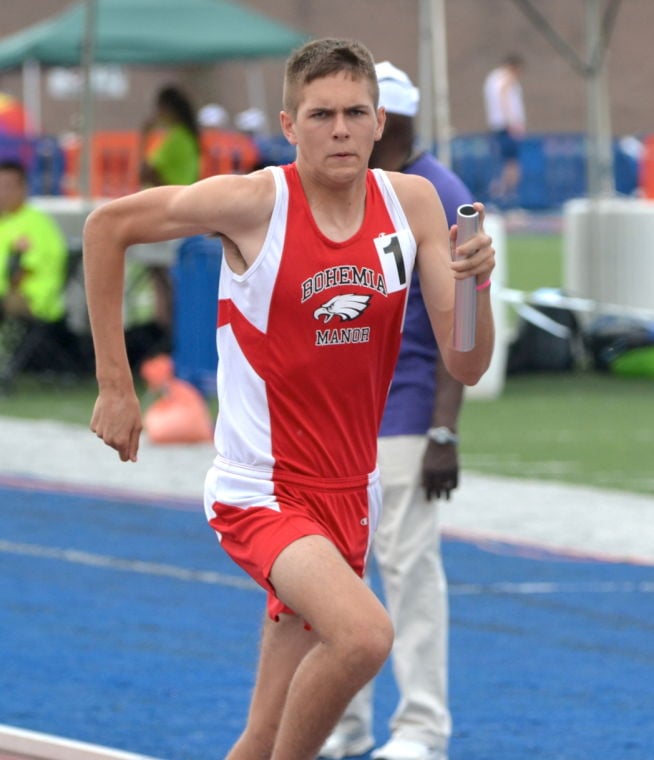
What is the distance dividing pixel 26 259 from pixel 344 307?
1058cm

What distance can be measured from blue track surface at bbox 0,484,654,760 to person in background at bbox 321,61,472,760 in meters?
0.28

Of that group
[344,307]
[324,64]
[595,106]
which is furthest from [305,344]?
[595,106]

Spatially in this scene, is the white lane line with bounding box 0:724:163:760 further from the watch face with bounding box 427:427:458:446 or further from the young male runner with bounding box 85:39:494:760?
the watch face with bounding box 427:427:458:446

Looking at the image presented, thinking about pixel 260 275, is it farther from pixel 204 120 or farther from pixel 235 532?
pixel 204 120

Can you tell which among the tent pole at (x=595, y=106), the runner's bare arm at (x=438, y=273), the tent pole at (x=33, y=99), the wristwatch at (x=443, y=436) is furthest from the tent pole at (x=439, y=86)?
the tent pole at (x=33, y=99)

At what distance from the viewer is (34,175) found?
97.0 feet

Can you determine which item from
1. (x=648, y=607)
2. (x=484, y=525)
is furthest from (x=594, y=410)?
(x=648, y=607)

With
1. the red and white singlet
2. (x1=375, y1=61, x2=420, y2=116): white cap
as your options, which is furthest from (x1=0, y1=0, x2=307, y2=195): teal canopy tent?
the red and white singlet

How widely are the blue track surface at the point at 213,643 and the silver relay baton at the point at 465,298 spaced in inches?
78.8

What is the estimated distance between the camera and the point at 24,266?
14742 mm

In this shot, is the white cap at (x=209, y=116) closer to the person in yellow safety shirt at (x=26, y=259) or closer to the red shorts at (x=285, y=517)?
the person in yellow safety shirt at (x=26, y=259)

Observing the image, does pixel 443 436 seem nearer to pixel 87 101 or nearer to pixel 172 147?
pixel 87 101

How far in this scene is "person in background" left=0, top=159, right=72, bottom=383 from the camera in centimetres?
1468

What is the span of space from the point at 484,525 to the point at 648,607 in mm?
1879
